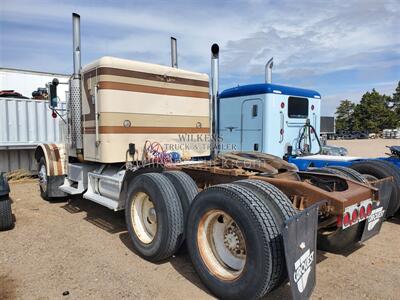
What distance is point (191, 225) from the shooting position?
3500 mm

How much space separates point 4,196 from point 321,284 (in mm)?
4733

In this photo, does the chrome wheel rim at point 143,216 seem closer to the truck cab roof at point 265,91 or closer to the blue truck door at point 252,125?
the blue truck door at point 252,125

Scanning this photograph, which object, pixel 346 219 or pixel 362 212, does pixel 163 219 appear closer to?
pixel 346 219

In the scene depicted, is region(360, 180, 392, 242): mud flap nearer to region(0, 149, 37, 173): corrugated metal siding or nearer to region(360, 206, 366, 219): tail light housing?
region(360, 206, 366, 219): tail light housing

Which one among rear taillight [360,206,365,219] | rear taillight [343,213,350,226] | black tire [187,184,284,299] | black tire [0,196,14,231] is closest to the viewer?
black tire [187,184,284,299]

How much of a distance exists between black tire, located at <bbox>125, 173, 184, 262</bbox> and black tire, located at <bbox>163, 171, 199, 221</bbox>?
2.0 inches

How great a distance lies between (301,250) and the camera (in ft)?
8.79

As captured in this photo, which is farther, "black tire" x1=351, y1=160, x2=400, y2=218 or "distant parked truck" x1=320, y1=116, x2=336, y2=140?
"distant parked truck" x1=320, y1=116, x2=336, y2=140

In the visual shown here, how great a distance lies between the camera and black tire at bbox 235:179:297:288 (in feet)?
9.05

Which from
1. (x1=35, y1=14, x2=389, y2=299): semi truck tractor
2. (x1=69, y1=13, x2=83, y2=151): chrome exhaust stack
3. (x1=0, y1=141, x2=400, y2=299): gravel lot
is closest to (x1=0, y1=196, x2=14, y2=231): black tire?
(x1=0, y1=141, x2=400, y2=299): gravel lot

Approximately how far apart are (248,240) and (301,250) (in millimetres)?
430

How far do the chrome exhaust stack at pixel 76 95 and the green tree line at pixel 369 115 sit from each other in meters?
64.1

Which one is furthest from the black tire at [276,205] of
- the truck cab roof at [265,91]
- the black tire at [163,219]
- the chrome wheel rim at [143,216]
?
the truck cab roof at [265,91]

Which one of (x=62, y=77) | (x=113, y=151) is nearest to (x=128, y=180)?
(x=113, y=151)
